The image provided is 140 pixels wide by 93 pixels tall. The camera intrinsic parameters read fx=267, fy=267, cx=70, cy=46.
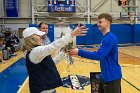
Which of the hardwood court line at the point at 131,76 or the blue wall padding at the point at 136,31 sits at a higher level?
the blue wall padding at the point at 136,31

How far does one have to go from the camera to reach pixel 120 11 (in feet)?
63.1

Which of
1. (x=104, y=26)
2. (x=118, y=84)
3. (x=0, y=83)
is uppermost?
(x=104, y=26)

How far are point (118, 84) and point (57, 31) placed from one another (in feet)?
46.7

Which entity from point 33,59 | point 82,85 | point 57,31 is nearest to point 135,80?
point 82,85

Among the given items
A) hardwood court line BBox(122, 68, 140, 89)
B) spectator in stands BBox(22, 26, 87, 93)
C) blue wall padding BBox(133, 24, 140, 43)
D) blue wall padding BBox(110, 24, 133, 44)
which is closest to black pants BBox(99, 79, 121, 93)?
spectator in stands BBox(22, 26, 87, 93)

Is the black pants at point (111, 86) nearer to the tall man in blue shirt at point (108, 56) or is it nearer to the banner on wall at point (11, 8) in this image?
the tall man in blue shirt at point (108, 56)

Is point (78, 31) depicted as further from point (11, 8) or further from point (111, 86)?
point (11, 8)

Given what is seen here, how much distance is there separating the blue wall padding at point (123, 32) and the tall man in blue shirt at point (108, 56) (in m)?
14.9

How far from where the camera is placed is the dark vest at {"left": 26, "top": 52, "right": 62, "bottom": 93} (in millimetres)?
2846

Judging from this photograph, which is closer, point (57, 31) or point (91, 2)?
point (57, 31)

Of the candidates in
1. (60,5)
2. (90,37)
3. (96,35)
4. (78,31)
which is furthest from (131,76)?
(60,5)

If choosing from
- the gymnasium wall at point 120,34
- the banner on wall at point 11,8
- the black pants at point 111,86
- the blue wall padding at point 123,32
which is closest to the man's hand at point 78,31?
the black pants at point 111,86

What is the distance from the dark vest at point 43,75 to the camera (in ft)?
9.34

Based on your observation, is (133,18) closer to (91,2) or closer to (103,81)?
(91,2)
